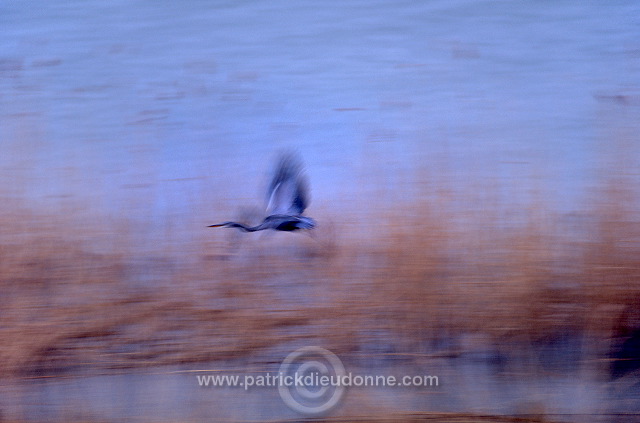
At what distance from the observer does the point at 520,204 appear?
6.23ft

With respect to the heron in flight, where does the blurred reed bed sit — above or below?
below

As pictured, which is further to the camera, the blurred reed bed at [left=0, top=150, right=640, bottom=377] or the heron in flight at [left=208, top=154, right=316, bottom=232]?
the heron in flight at [left=208, top=154, right=316, bottom=232]

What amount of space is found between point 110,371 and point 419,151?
1278 mm

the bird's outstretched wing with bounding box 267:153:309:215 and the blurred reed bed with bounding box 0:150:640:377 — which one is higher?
the bird's outstretched wing with bounding box 267:153:309:215

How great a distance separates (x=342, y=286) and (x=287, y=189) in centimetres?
46

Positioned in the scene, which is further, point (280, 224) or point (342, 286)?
point (280, 224)

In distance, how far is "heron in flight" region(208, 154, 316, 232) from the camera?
200cm

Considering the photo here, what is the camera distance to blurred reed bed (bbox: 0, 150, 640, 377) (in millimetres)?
1847

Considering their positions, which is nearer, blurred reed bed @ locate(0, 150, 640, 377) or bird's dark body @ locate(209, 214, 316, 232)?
blurred reed bed @ locate(0, 150, 640, 377)

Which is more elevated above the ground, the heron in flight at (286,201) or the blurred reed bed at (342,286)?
the heron in flight at (286,201)

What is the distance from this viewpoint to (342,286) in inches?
74.1

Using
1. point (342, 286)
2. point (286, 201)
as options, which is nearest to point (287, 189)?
point (286, 201)

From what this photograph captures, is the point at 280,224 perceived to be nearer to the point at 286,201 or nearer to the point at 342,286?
the point at 286,201

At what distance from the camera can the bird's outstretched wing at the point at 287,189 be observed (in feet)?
6.81
